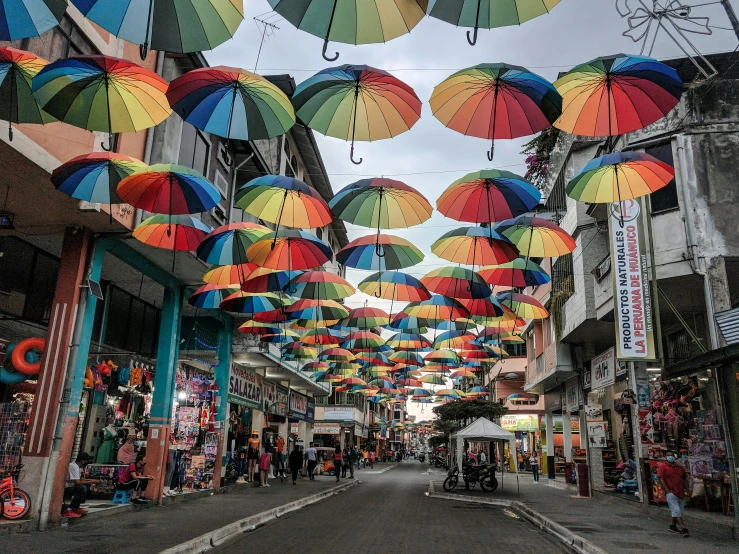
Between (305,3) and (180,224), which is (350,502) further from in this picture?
(305,3)

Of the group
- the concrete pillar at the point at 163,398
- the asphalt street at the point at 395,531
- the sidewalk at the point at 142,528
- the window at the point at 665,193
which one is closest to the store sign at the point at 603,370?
the window at the point at 665,193

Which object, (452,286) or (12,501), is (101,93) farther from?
(452,286)

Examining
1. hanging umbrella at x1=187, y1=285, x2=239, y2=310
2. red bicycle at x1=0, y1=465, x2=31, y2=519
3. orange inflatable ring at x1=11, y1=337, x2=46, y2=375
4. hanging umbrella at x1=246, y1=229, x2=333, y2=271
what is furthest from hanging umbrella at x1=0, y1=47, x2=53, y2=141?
hanging umbrella at x1=187, y1=285, x2=239, y2=310

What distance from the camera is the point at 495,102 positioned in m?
7.14

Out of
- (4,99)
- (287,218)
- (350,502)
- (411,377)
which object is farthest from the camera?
(411,377)

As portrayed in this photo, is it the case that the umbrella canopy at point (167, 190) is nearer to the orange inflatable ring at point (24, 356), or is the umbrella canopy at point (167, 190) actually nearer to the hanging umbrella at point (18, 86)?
the hanging umbrella at point (18, 86)

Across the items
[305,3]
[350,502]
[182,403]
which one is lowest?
[350,502]

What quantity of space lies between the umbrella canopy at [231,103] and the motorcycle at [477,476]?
18.9 m

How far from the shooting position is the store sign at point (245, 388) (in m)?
22.1

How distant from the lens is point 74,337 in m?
11.6

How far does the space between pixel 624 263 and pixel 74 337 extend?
13.5 meters

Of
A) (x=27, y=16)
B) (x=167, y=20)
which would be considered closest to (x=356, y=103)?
(x=167, y=20)

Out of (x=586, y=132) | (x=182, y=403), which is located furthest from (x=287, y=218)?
(x=182, y=403)

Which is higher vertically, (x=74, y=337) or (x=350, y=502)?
(x=74, y=337)
